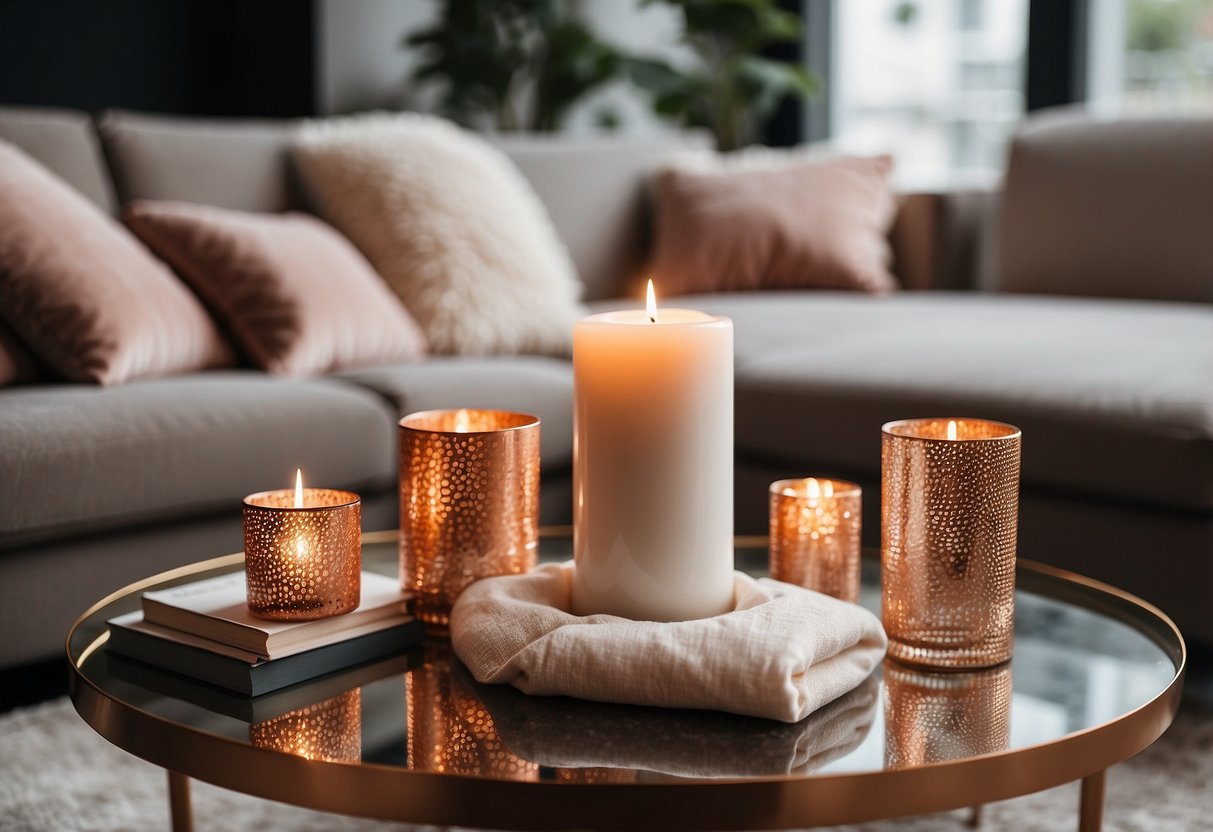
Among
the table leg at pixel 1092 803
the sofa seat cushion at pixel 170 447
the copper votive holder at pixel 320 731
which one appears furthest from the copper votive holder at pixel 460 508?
the sofa seat cushion at pixel 170 447

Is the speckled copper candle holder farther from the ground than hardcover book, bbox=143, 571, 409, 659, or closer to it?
closer to it

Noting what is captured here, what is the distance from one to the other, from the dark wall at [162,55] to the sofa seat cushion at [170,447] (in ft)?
7.50

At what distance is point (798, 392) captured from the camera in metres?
1.95

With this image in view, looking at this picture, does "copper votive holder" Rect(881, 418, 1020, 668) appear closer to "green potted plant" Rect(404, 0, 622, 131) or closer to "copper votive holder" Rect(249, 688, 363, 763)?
"copper votive holder" Rect(249, 688, 363, 763)

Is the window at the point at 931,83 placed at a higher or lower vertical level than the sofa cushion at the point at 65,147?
higher

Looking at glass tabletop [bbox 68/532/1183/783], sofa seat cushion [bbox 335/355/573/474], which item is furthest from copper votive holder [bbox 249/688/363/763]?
sofa seat cushion [bbox 335/355/573/474]

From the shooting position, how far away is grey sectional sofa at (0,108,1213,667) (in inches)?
62.5

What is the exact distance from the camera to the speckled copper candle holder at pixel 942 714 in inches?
27.8

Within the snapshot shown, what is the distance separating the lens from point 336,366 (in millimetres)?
2098

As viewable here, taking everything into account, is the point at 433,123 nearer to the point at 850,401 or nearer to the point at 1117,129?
the point at 850,401

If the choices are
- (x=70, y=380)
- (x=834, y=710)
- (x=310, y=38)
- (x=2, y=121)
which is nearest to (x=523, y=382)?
(x=70, y=380)

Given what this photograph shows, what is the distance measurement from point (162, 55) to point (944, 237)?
262 centimetres

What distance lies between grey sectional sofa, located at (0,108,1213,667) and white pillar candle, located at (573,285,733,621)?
3.16 ft

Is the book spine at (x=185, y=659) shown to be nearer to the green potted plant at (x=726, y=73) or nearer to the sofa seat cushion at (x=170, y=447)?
the sofa seat cushion at (x=170, y=447)
